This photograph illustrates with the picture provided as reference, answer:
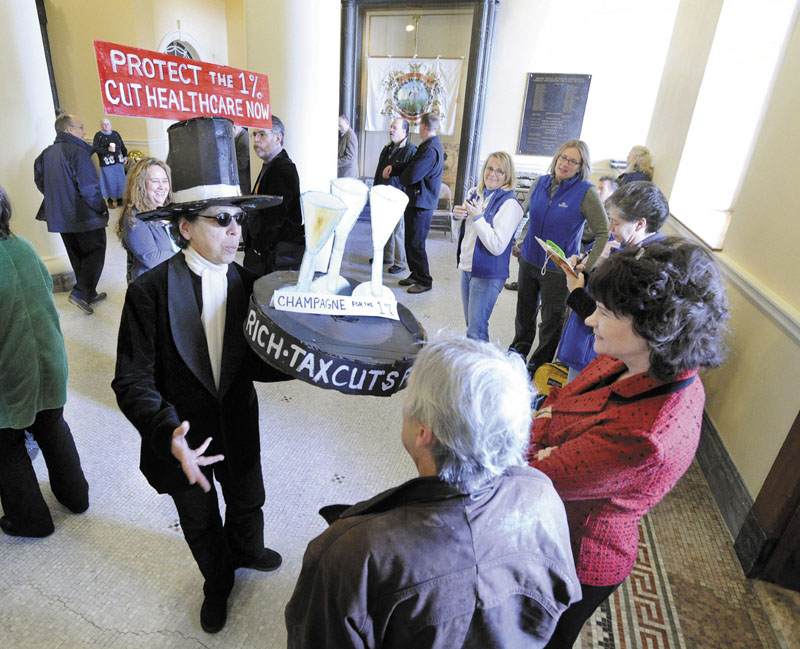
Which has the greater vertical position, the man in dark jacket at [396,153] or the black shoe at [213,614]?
the man in dark jacket at [396,153]

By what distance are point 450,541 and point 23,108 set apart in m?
4.73

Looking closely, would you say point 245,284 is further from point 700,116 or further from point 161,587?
point 700,116

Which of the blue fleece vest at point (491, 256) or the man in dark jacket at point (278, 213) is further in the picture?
the man in dark jacket at point (278, 213)

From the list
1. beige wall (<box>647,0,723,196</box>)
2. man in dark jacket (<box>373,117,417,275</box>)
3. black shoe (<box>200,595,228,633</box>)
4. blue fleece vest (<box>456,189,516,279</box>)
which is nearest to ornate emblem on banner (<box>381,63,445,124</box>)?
man in dark jacket (<box>373,117,417,275</box>)

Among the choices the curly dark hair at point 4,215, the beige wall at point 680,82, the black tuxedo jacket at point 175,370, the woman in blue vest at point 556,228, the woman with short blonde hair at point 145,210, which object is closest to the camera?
the black tuxedo jacket at point 175,370

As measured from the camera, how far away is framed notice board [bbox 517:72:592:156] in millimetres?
6816

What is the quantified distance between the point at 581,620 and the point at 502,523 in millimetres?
815

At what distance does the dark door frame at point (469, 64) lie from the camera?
664 centimetres

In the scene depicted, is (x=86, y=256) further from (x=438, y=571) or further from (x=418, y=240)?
(x=438, y=571)

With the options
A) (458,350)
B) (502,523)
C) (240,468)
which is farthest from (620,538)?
(240,468)

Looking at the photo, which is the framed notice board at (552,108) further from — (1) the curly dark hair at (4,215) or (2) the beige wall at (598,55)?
(1) the curly dark hair at (4,215)

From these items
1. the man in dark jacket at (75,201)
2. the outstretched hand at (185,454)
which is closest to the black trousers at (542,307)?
the outstretched hand at (185,454)

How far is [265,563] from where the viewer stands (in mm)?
1879

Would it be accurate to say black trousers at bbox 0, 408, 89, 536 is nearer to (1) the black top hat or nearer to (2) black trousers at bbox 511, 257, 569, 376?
(1) the black top hat
